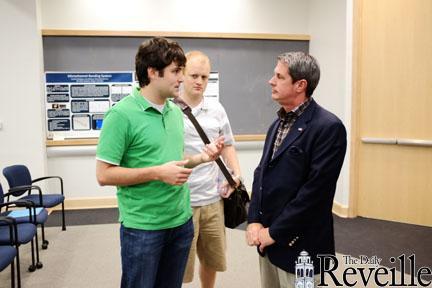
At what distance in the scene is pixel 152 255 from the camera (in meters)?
1.55

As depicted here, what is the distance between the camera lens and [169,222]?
1572 mm

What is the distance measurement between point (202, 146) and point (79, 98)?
326 centimetres

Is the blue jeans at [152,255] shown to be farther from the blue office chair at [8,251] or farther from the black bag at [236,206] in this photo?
the blue office chair at [8,251]

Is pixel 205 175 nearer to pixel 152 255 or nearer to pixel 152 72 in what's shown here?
pixel 152 255

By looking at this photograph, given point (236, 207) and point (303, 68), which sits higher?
point (303, 68)

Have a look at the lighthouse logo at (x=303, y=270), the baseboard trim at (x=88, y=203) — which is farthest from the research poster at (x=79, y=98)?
the lighthouse logo at (x=303, y=270)

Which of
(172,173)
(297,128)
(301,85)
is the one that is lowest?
(172,173)

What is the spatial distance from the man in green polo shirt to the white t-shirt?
43cm

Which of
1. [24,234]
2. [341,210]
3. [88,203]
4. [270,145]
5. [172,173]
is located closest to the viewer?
[172,173]

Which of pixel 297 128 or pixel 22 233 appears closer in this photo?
pixel 297 128

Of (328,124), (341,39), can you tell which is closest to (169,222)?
(328,124)

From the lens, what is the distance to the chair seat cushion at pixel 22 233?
2.73 metres

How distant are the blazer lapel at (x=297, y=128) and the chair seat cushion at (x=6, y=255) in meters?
1.72

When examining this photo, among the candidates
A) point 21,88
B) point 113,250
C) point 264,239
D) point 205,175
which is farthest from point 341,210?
point 21,88
